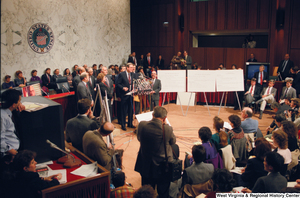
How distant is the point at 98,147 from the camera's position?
124 inches

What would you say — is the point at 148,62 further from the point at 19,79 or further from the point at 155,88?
the point at 155,88

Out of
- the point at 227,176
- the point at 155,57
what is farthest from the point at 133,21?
the point at 227,176

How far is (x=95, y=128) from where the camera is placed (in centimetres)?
355

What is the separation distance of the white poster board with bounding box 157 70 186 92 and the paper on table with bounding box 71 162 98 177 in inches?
223

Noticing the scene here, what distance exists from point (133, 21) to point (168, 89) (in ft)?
31.5

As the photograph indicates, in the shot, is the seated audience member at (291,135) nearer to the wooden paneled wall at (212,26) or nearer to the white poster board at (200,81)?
the white poster board at (200,81)

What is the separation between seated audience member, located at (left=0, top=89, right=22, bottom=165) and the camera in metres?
2.60

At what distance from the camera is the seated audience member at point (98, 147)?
3162 mm

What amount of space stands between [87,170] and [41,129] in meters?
0.70

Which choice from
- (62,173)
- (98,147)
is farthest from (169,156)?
(62,173)

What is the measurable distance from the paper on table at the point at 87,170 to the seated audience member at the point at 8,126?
67cm

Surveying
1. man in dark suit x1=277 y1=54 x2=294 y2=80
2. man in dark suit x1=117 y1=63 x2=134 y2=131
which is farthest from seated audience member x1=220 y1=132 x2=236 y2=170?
man in dark suit x1=277 y1=54 x2=294 y2=80

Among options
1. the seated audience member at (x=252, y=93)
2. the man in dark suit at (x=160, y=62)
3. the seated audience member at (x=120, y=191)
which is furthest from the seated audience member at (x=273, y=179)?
the man in dark suit at (x=160, y=62)

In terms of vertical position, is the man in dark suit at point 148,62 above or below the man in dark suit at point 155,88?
above
